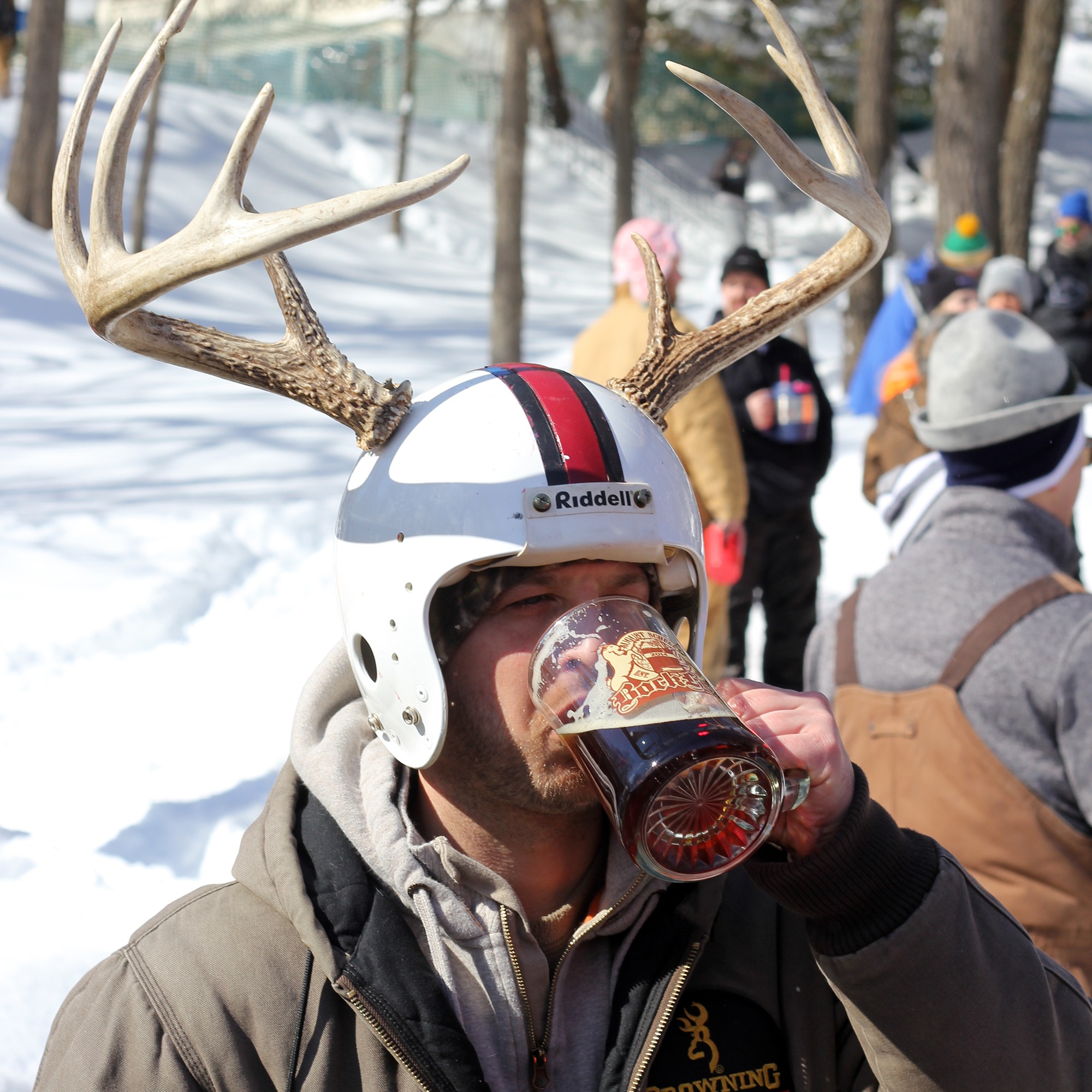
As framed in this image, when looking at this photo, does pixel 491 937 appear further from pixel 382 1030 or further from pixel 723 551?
pixel 723 551

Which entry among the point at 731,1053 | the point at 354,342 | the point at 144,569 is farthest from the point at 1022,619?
the point at 354,342

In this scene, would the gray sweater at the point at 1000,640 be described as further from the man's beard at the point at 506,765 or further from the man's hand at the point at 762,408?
the man's hand at the point at 762,408

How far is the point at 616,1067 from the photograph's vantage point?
1.79 m

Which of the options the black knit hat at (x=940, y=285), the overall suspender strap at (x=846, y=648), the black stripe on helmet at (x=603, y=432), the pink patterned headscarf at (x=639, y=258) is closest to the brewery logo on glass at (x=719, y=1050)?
the black stripe on helmet at (x=603, y=432)

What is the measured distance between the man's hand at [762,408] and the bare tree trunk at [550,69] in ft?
71.7

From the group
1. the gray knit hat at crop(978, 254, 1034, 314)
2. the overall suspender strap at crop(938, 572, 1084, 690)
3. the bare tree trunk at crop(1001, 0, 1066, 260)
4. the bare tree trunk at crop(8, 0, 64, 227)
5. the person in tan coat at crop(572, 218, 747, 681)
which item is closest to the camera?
the overall suspender strap at crop(938, 572, 1084, 690)

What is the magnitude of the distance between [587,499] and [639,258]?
3.94m

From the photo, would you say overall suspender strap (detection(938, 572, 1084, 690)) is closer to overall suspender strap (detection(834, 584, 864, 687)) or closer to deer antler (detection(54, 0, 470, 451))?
overall suspender strap (detection(834, 584, 864, 687))

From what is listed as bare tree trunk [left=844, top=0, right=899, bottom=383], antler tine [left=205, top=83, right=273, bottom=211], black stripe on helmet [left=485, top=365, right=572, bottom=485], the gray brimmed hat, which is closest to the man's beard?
black stripe on helmet [left=485, top=365, right=572, bottom=485]

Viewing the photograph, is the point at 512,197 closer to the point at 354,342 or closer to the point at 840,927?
the point at 354,342

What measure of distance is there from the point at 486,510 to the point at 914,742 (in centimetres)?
136

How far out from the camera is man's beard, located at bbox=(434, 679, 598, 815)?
1836 mm

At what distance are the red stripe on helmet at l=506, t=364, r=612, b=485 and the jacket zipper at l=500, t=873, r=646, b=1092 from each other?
65 cm

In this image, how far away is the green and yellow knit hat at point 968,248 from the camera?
1009 cm
